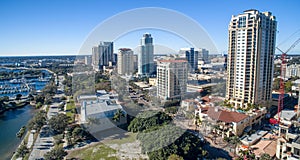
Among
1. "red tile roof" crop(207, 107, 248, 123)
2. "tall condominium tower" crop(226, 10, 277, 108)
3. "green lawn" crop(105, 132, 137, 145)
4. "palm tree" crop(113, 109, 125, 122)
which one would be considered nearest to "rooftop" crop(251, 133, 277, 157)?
"red tile roof" crop(207, 107, 248, 123)

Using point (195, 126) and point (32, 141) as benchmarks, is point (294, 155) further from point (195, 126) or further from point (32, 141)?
point (32, 141)

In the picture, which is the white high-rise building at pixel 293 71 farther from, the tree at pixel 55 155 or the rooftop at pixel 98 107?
the tree at pixel 55 155

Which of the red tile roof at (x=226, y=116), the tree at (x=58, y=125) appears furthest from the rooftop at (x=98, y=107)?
the red tile roof at (x=226, y=116)

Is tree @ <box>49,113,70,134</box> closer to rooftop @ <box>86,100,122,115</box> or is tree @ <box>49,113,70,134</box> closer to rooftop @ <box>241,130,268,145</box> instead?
rooftop @ <box>86,100,122,115</box>

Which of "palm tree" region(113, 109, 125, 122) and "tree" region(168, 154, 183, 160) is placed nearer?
"tree" region(168, 154, 183, 160)

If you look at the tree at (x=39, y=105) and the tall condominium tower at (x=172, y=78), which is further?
the tree at (x=39, y=105)

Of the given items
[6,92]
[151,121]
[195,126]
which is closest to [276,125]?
[195,126]

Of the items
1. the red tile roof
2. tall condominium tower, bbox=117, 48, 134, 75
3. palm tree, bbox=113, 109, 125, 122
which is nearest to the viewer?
the red tile roof
